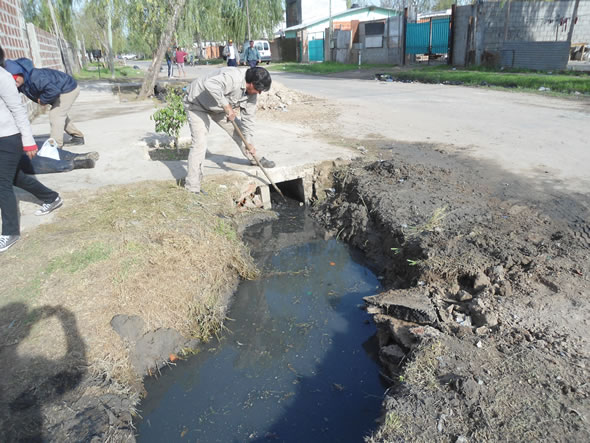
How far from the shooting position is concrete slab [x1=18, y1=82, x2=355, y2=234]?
566 centimetres

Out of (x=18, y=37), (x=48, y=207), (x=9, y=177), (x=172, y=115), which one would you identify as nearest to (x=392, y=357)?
(x=9, y=177)

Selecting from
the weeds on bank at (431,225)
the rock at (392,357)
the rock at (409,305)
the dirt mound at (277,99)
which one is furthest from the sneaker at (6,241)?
the dirt mound at (277,99)

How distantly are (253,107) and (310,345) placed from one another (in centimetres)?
332

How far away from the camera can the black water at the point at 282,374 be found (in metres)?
2.88

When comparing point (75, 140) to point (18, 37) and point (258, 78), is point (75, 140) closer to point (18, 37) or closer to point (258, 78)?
point (258, 78)

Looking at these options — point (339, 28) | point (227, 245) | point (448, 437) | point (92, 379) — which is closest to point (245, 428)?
point (92, 379)

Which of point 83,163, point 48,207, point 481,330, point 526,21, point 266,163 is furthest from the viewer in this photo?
point 526,21

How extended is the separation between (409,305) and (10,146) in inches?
144

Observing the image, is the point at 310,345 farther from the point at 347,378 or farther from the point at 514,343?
the point at 514,343

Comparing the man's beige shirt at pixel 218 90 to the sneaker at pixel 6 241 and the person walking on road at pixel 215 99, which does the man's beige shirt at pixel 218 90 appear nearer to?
the person walking on road at pixel 215 99

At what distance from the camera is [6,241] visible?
12.8ft

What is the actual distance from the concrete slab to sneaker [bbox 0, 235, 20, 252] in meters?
0.41

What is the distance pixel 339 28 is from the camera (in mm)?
29750

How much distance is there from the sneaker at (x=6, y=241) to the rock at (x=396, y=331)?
3377mm
